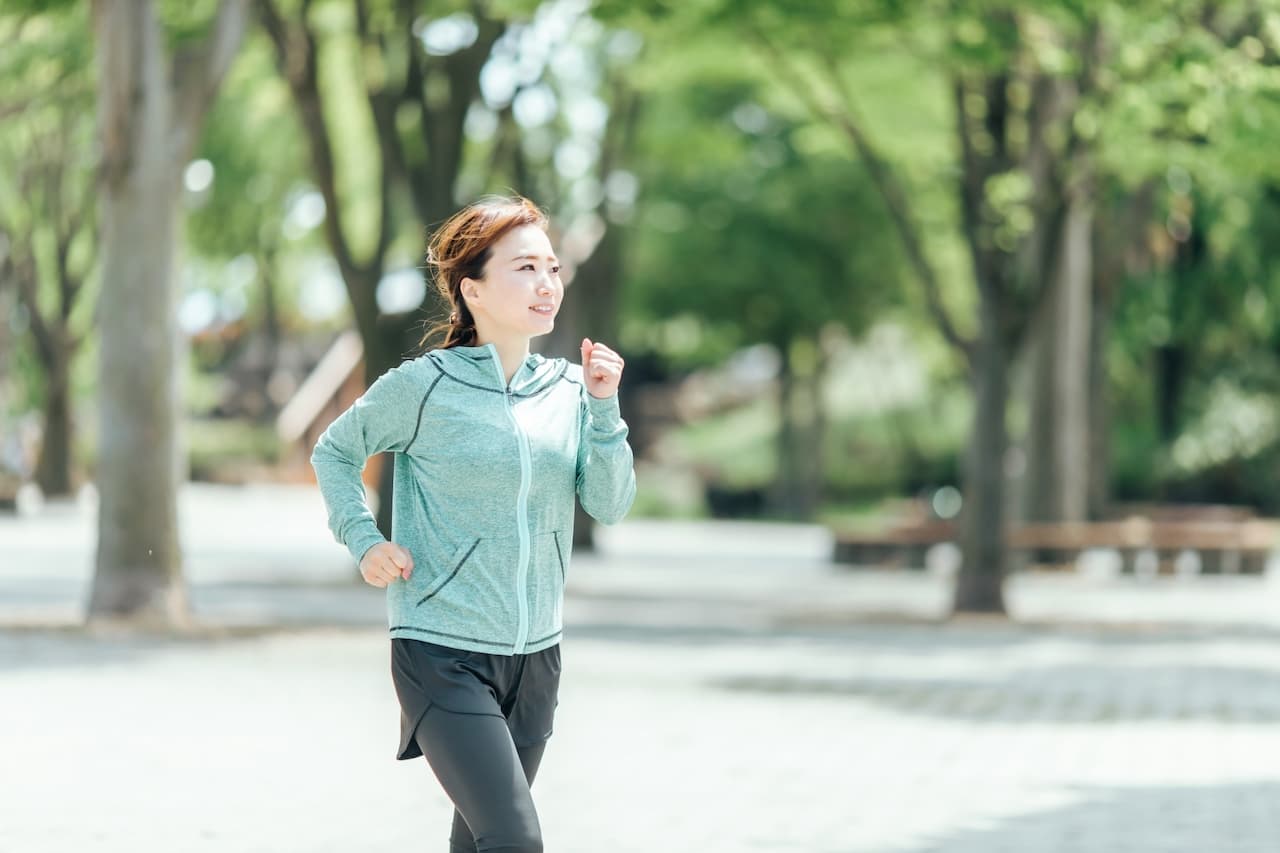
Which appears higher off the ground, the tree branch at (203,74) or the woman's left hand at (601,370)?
the tree branch at (203,74)

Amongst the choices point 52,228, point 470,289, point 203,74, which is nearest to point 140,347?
point 203,74

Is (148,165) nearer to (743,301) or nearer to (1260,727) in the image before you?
(1260,727)

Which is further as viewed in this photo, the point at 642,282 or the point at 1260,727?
the point at 642,282

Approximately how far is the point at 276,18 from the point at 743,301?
25069 mm

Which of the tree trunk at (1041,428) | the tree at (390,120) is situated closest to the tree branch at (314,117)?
the tree at (390,120)

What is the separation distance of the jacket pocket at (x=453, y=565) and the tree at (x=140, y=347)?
10964 millimetres

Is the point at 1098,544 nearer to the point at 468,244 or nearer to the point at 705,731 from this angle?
the point at 705,731

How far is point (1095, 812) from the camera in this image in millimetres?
8500

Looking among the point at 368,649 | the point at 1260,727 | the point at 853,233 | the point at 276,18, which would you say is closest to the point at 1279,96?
the point at 1260,727

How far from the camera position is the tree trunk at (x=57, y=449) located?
4062cm

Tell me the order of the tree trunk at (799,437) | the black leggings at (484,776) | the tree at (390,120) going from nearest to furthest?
1. the black leggings at (484,776)
2. the tree at (390,120)
3. the tree trunk at (799,437)

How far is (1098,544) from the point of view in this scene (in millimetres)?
26828

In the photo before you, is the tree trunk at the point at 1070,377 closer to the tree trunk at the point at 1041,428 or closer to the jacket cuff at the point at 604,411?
the tree trunk at the point at 1041,428

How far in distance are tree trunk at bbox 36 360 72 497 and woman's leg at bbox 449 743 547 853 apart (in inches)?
1444
